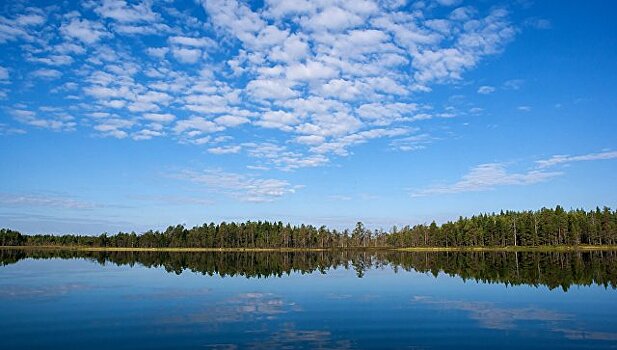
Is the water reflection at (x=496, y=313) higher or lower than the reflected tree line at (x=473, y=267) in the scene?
lower

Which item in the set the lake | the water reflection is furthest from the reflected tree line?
the water reflection

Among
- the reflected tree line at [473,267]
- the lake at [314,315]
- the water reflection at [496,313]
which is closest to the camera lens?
the lake at [314,315]

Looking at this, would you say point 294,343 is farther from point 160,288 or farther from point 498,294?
point 160,288

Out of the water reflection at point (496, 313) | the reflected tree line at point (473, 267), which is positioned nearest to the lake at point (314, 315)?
the water reflection at point (496, 313)

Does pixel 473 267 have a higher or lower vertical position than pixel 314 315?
higher

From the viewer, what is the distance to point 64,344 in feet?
72.8

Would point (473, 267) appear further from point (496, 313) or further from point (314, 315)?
point (314, 315)

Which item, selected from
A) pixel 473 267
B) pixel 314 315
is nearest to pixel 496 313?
Answer: pixel 314 315

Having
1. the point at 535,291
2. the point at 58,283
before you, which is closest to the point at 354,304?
the point at 535,291

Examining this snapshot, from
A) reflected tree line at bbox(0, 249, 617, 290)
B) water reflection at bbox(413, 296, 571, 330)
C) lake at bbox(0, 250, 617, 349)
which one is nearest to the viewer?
lake at bbox(0, 250, 617, 349)

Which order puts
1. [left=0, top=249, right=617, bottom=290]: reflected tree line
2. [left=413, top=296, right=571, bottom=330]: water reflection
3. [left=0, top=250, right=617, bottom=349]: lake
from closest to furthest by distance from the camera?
Result: [left=0, top=250, right=617, bottom=349]: lake < [left=413, top=296, right=571, bottom=330]: water reflection < [left=0, top=249, right=617, bottom=290]: reflected tree line

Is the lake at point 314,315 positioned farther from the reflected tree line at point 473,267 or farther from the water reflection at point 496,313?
the reflected tree line at point 473,267

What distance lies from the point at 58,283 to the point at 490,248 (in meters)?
148

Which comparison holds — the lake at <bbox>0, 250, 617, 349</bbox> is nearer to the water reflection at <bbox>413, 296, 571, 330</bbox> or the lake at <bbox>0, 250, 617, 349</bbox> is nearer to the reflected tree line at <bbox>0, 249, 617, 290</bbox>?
the water reflection at <bbox>413, 296, 571, 330</bbox>
